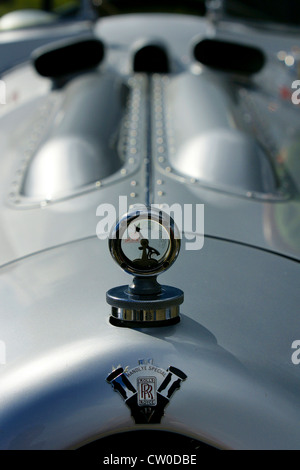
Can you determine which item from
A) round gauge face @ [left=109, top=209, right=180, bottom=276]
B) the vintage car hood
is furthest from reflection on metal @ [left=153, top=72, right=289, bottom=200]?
round gauge face @ [left=109, top=209, right=180, bottom=276]

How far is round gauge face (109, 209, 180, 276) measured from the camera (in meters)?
1.35

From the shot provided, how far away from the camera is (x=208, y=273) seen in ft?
5.35

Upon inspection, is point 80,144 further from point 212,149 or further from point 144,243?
point 144,243

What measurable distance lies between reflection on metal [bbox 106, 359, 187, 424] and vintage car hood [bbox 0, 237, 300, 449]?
1cm

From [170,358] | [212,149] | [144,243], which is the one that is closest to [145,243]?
[144,243]

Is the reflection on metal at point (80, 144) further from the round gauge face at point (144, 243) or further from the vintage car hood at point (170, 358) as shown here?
the round gauge face at point (144, 243)

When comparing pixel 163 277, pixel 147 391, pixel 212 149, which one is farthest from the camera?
pixel 212 149

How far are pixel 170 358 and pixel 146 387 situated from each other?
0.24 ft

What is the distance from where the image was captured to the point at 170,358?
4.41 feet

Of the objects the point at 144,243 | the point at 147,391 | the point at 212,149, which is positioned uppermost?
the point at 212,149

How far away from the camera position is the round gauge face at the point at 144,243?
4.43 feet

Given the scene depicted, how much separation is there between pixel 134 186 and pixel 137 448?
82 centimetres

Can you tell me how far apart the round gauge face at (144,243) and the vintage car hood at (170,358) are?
0.12 metres

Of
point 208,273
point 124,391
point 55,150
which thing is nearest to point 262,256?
point 208,273
